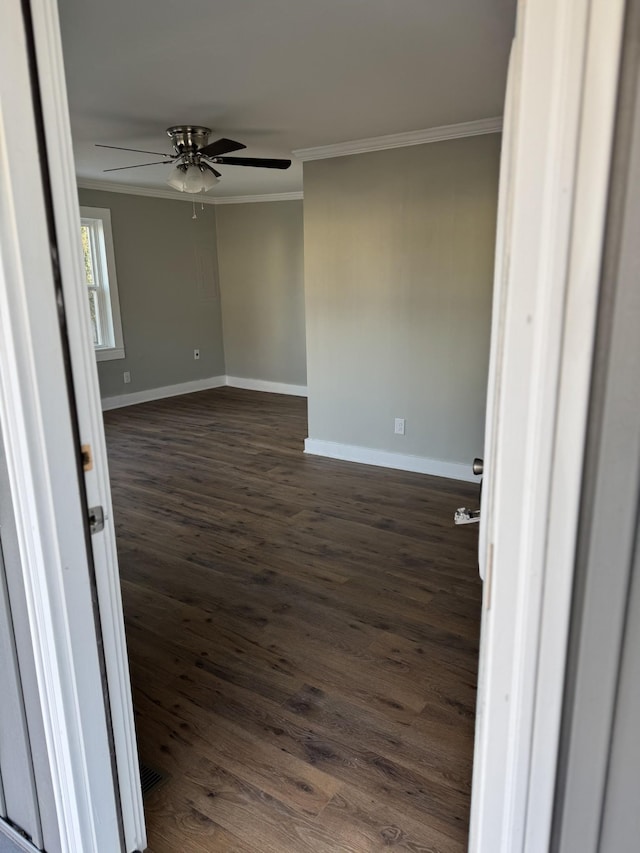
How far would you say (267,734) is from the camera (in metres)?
1.90

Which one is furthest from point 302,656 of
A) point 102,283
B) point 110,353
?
point 102,283

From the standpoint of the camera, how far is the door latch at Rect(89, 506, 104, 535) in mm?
1196

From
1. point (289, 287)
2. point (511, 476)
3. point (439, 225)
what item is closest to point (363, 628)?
point (511, 476)

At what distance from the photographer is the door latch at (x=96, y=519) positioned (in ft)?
3.92

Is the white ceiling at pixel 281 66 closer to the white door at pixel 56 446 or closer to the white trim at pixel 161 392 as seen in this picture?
the white door at pixel 56 446

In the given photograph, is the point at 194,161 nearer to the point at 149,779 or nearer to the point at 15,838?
the point at 149,779

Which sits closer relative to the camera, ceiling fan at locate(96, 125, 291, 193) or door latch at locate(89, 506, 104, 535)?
door latch at locate(89, 506, 104, 535)

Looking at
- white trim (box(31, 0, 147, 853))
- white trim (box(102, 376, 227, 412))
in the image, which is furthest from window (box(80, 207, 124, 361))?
white trim (box(31, 0, 147, 853))

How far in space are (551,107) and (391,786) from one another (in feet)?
5.74

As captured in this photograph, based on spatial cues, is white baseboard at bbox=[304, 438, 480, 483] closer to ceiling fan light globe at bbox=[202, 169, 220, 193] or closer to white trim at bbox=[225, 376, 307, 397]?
ceiling fan light globe at bbox=[202, 169, 220, 193]

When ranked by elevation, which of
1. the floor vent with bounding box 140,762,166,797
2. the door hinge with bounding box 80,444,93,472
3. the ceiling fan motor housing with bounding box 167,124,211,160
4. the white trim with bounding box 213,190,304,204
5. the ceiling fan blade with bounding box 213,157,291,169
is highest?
the white trim with bounding box 213,190,304,204

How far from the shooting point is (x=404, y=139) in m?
3.86

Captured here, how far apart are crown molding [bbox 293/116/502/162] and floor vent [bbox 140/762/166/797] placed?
370 centimetres

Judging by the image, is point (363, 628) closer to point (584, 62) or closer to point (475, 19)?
point (584, 62)
